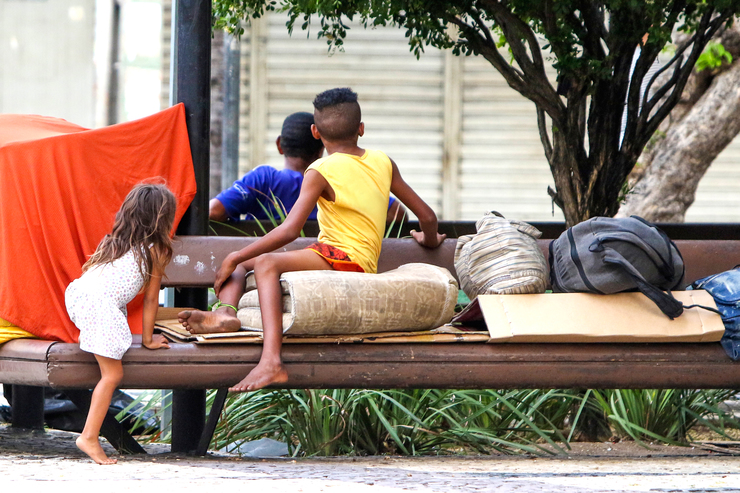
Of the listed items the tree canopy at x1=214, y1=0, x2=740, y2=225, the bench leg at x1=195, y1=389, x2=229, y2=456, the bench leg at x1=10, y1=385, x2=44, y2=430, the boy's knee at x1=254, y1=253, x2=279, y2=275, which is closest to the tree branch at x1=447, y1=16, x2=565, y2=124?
the tree canopy at x1=214, y1=0, x2=740, y2=225

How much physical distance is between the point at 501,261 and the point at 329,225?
71cm

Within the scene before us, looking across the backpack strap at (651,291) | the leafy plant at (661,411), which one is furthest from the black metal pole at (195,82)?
the leafy plant at (661,411)

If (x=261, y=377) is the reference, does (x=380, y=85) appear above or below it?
above

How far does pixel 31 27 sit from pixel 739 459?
8.12m

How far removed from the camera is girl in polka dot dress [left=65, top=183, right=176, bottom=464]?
2.89 m

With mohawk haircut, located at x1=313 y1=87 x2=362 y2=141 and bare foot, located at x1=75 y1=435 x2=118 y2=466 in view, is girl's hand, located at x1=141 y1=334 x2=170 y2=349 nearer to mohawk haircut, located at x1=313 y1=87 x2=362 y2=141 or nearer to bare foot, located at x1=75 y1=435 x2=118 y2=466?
bare foot, located at x1=75 y1=435 x2=118 y2=466

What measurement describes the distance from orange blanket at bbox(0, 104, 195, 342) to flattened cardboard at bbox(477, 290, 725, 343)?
1467mm

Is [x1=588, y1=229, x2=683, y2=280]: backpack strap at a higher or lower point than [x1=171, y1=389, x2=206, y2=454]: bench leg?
higher

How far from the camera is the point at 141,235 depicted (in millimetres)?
3094

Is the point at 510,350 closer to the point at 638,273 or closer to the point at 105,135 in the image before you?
the point at 638,273

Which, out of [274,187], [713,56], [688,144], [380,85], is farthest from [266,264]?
[380,85]

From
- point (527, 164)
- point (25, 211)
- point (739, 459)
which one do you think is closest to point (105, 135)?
point (25, 211)

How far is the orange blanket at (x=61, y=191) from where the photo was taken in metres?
3.20

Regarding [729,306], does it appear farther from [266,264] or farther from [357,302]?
[266,264]
